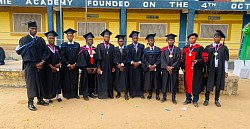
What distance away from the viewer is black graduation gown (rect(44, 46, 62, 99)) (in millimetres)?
5875

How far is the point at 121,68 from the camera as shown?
6.40 meters

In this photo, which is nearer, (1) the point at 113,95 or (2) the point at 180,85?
(1) the point at 113,95

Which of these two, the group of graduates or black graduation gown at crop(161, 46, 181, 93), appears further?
black graduation gown at crop(161, 46, 181, 93)

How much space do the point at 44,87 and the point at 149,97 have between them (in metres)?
2.85

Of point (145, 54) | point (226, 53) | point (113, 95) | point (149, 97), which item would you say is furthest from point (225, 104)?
point (113, 95)

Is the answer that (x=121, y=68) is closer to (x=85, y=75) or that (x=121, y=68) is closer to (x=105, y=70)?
(x=105, y=70)

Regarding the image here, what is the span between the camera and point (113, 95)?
267 inches

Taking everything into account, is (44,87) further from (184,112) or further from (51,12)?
(51,12)

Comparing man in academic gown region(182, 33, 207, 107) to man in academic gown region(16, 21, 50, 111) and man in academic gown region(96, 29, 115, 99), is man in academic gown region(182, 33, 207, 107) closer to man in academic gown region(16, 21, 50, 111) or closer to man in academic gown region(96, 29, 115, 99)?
man in academic gown region(96, 29, 115, 99)

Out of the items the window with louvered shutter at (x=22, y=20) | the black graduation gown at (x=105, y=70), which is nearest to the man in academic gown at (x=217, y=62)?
the black graduation gown at (x=105, y=70)

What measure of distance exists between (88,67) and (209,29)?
11.5 meters

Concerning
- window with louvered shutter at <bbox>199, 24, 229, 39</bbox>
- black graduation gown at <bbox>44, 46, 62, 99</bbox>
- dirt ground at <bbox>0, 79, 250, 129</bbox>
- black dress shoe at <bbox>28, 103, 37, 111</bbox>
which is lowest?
dirt ground at <bbox>0, 79, 250, 129</bbox>

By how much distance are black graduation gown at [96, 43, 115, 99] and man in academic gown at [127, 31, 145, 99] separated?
1.76 feet

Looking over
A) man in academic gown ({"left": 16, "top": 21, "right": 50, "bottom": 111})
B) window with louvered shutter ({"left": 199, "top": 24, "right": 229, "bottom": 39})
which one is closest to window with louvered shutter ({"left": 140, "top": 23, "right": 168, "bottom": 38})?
window with louvered shutter ({"left": 199, "top": 24, "right": 229, "bottom": 39})
